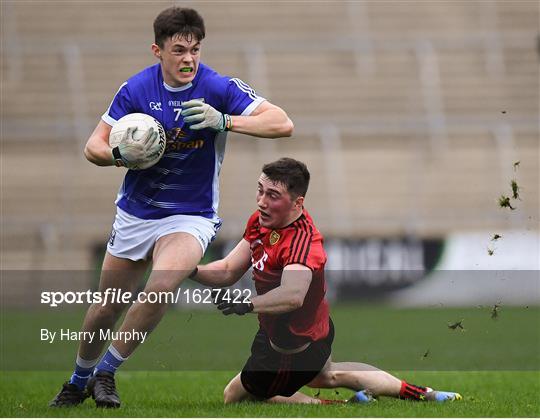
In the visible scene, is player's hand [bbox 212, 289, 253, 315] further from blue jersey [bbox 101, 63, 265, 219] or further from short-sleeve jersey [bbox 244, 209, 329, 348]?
blue jersey [bbox 101, 63, 265, 219]

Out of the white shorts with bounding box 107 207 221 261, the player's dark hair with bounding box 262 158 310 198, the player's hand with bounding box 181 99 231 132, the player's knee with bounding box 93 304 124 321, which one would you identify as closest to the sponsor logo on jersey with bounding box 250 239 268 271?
the white shorts with bounding box 107 207 221 261

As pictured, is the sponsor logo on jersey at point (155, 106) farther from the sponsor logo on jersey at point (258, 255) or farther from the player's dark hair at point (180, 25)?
the sponsor logo on jersey at point (258, 255)

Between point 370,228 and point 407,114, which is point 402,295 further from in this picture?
point 407,114

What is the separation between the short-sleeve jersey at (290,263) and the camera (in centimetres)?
651

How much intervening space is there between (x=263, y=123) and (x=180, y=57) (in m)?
0.60

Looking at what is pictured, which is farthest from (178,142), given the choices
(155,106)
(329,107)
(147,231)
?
(329,107)

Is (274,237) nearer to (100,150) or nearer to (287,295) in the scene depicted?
(287,295)

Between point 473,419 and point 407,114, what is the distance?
47.0 feet

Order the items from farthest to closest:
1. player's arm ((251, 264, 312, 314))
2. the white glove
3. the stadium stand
Answer: the stadium stand, the white glove, player's arm ((251, 264, 312, 314))

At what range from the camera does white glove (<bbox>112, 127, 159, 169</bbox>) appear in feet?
21.1

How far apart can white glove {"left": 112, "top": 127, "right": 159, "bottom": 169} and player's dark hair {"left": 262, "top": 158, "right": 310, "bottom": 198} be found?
0.65 m

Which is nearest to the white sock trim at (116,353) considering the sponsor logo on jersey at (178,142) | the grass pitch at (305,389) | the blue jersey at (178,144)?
the grass pitch at (305,389)

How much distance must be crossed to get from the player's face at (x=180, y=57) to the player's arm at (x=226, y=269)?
1071 millimetres

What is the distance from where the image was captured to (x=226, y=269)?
22.6 feet
